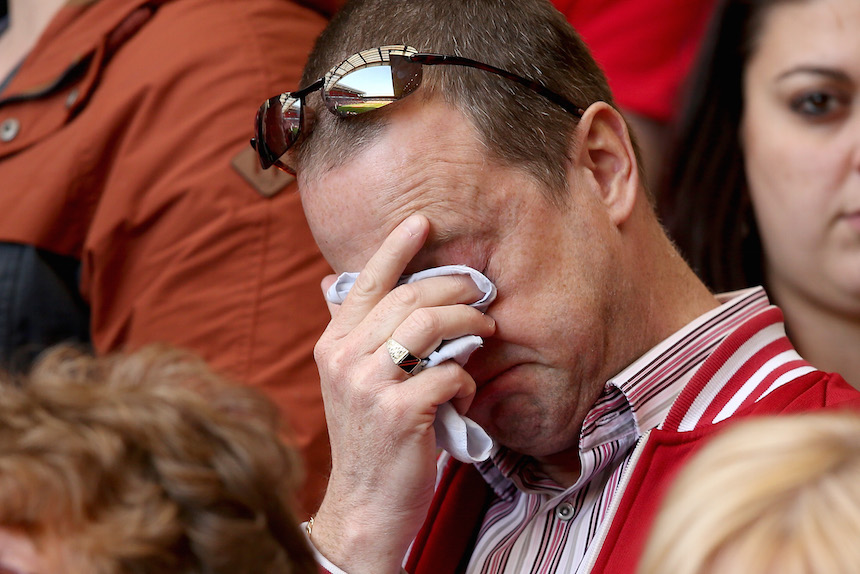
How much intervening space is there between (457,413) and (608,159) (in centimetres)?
47

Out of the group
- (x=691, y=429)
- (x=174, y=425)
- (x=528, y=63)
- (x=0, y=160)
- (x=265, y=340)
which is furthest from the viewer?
(x=0, y=160)

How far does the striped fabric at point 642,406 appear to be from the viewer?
156cm

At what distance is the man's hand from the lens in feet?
5.08

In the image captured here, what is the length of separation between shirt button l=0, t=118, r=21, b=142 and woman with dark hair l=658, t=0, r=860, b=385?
148cm

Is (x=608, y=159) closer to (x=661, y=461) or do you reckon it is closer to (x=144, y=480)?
(x=661, y=461)

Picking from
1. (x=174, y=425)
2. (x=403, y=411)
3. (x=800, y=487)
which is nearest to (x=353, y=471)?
(x=403, y=411)

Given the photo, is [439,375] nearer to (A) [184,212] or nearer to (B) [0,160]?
(A) [184,212]

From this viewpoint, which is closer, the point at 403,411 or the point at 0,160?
the point at 403,411

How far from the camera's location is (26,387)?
111 centimetres

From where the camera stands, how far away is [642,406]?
1.60m

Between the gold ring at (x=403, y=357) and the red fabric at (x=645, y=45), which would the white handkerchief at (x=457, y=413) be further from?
the red fabric at (x=645, y=45)

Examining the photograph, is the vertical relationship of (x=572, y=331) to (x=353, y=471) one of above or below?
above

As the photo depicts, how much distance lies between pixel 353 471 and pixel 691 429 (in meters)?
0.50

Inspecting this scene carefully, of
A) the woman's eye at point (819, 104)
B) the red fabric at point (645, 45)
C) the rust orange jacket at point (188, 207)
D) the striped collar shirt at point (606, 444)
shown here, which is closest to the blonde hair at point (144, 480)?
the striped collar shirt at point (606, 444)
